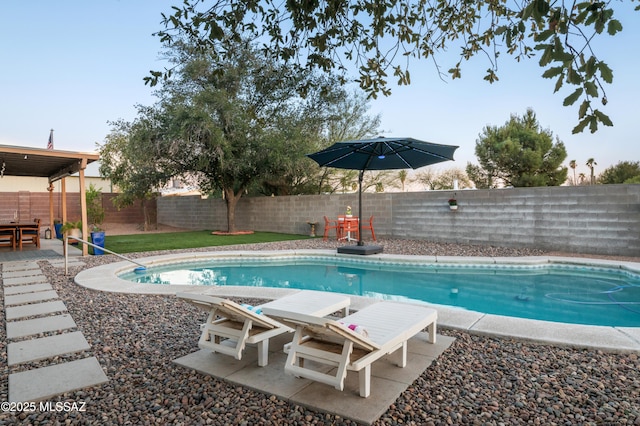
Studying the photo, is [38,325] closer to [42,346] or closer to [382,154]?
[42,346]

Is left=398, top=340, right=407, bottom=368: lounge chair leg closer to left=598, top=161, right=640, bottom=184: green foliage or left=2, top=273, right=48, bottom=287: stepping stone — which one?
left=2, top=273, right=48, bottom=287: stepping stone

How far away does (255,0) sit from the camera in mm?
2600

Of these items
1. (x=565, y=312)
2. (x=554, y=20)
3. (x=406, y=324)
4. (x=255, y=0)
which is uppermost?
(x=255, y=0)

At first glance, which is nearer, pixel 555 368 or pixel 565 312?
pixel 555 368

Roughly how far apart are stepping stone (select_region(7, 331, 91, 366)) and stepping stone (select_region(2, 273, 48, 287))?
3093 mm

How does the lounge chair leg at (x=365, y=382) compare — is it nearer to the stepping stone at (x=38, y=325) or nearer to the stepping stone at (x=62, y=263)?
the stepping stone at (x=38, y=325)

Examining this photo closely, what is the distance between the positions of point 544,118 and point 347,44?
21.8m

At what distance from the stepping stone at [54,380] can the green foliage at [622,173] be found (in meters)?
24.8

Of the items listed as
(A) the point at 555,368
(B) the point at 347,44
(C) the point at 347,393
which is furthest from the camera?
(B) the point at 347,44

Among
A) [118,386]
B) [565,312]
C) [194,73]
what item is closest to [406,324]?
[118,386]

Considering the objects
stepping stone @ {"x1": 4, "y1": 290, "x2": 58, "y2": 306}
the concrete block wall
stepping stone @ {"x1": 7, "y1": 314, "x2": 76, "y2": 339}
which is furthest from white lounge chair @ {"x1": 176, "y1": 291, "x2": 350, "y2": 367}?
the concrete block wall

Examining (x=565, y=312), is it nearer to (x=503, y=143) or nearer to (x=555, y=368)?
(x=555, y=368)

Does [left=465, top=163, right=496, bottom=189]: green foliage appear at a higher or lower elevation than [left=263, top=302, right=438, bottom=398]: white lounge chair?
higher

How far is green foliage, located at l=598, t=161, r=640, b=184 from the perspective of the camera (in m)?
21.2
